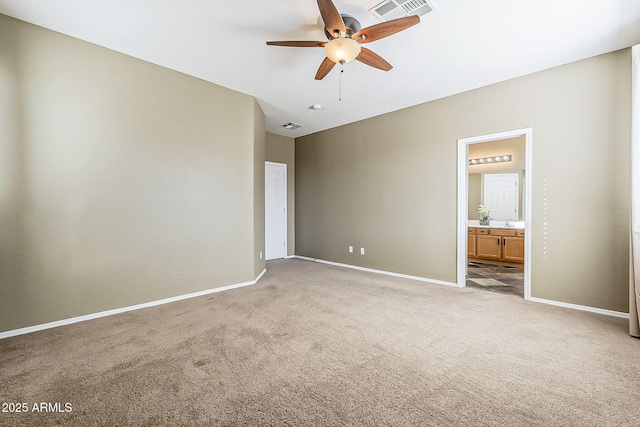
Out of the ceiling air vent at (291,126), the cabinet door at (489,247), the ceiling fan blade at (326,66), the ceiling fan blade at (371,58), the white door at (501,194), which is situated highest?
the ceiling air vent at (291,126)

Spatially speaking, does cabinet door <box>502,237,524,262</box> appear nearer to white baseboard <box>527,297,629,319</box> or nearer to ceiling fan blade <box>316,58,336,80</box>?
white baseboard <box>527,297,629,319</box>

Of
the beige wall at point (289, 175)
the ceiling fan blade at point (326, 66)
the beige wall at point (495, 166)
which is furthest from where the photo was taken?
the beige wall at point (289, 175)

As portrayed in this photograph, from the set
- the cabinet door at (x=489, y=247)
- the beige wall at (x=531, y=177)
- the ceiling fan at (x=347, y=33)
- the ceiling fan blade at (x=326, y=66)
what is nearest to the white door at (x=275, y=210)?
the beige wall at (x=531, y=177)

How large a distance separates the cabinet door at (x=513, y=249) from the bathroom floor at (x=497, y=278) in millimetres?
207

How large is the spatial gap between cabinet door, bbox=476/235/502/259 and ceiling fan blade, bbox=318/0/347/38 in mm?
5421

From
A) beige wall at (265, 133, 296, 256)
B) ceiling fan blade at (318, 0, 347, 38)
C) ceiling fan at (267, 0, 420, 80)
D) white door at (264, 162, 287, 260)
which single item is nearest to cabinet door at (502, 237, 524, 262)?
beige wall at (265, 133, 296, 256)

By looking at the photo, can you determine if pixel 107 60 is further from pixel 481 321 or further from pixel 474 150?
pixel 474 150

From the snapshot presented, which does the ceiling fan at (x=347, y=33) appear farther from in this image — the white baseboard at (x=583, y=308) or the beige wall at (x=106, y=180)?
the white baseboard at (x=583, y=308)

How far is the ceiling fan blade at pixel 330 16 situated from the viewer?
2.00 meters

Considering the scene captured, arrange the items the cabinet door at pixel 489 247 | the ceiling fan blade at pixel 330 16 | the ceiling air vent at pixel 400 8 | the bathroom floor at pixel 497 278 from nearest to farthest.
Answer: the ceiling fan blade at pixel 330 16
the ceiling air vent at pixel 400 8
the bathroom floor at pixel 497 278
the cabinet door at pixel 489 247

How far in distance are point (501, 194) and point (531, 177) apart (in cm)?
320

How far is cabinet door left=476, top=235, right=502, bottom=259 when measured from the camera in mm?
5859

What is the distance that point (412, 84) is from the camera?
12.6 ft

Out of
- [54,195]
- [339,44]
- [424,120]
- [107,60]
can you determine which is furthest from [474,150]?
[54,195]
